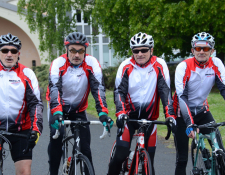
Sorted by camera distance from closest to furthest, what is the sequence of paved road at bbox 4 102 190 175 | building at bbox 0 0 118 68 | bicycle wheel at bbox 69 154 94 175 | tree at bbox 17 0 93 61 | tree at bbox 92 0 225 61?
bicycle wheel at bbox 69 154 94 175, paved road at bbox 4 102 190 175, tree at bbox 92 0 225 61, tree at bbox 17 0 93 61, building at bbox 0 0 118 68

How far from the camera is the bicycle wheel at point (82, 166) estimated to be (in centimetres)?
370

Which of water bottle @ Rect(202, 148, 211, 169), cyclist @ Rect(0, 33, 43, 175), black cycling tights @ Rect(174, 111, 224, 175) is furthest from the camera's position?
black cycling tights @ Rect(174, 111, 224, 175)

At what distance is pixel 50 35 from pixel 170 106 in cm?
2317

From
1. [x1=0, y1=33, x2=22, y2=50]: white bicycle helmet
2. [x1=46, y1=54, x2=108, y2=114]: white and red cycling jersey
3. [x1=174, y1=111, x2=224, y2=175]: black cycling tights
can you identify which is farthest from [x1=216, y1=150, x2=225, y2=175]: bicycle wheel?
[x1=0, y1=33, x2=22, y2=50]: white bicycle helmet

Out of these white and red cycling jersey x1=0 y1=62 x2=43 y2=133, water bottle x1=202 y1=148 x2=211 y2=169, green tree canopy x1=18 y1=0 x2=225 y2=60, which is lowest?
water bottle x1=202 y1=148 x2=211 y2=169

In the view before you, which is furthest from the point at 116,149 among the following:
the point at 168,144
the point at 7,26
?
the point at 7,26

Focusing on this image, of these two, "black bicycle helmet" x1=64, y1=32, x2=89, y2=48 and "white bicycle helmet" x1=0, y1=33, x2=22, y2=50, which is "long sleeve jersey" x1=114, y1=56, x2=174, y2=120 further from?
"white bicycle helmet" x1=0, y1=33, x2=22, y2=50

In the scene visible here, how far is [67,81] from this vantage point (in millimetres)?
4516

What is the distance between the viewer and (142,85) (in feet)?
14.5

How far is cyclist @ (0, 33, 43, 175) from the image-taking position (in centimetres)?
389

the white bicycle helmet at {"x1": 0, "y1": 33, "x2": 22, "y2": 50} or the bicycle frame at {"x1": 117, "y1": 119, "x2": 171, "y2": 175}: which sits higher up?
the white bicycle helmet at {"x1": 0, "y1": 33, "x2": 22, "y2": 50}

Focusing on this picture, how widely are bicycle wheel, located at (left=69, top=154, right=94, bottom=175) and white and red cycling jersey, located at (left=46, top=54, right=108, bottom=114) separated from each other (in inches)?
28.8

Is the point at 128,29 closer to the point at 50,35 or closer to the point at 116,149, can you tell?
the point at 50,35

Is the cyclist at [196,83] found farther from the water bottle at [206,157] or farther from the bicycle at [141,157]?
the bicycle at [141,157]
